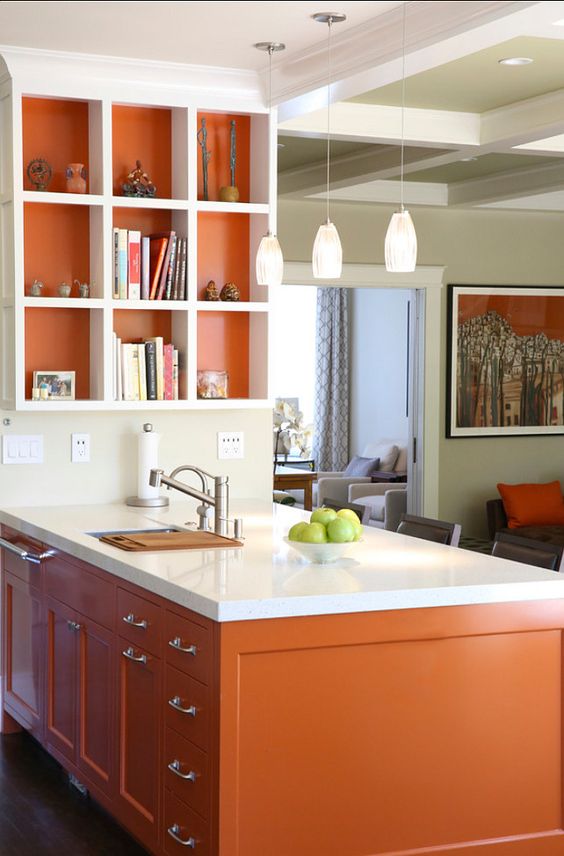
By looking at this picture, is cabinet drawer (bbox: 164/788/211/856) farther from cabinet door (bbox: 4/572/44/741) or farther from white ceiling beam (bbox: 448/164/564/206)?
white ceiling beam (bbox: 448/164/564/206)

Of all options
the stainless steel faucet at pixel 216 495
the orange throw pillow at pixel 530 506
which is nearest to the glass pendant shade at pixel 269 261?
the stainless steel faucet at pixel 216 495

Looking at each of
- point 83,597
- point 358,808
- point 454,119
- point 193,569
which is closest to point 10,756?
point 83,597

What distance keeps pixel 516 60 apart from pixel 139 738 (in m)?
3.17

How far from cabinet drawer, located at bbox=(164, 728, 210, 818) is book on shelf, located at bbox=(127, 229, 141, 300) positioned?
2.01 m

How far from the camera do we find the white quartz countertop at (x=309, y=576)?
9.36 feet

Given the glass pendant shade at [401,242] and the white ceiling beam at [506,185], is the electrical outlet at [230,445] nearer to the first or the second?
the glass pendant shade at [401,242]

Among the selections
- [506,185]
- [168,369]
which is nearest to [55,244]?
[168,369]

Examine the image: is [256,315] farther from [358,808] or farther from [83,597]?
[358,808]

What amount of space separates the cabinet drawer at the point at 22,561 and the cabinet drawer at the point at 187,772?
1.30 m

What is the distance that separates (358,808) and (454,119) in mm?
3919

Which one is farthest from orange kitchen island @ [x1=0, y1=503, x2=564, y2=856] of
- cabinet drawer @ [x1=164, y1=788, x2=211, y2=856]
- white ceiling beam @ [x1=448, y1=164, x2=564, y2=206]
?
white ceiling beam @ [x1=448, y1=164, x2=564, y2=206]

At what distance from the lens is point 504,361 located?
8.80 metres

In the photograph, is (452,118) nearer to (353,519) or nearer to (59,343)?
(59,343)

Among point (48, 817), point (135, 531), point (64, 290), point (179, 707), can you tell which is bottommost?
point (48, 817)
